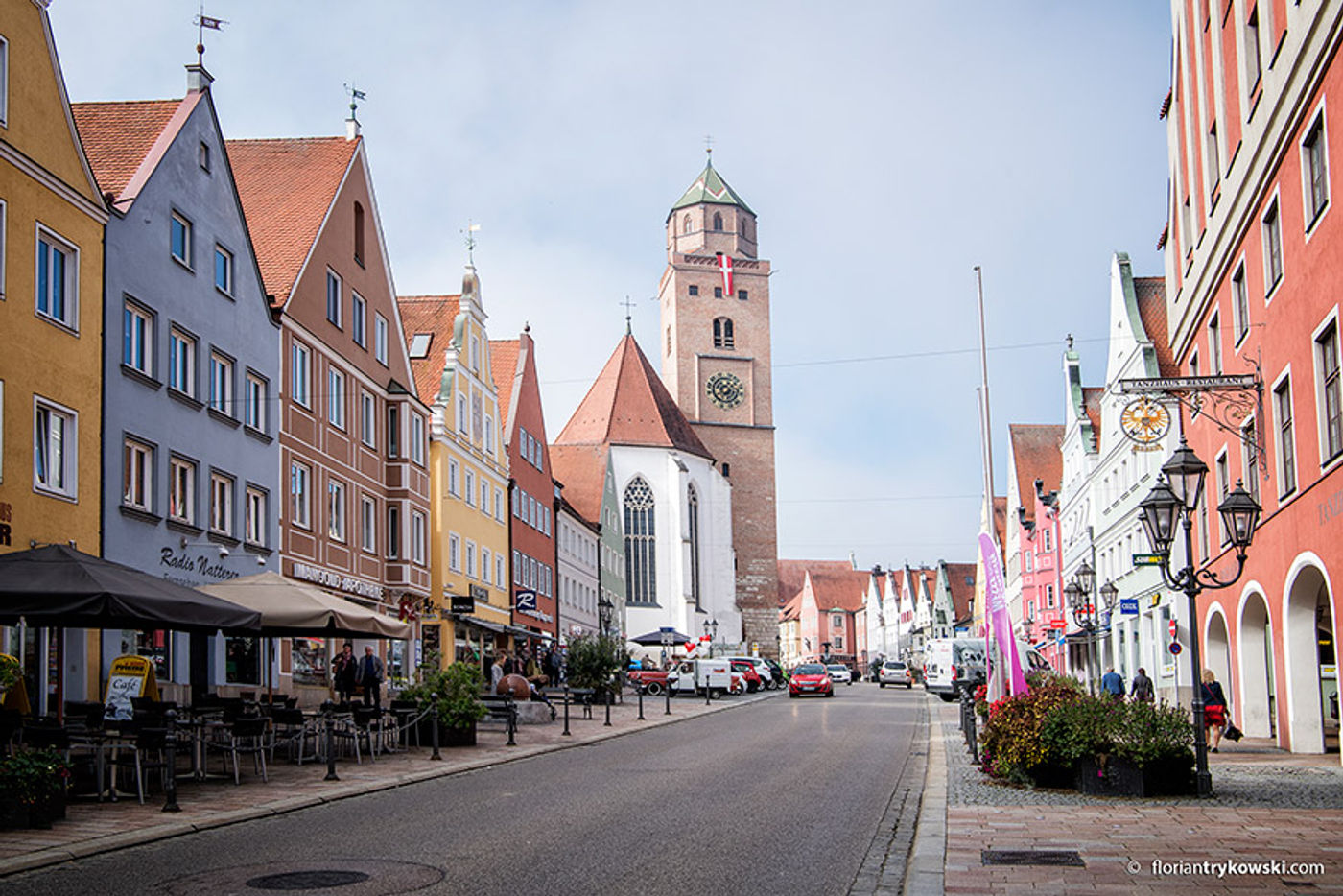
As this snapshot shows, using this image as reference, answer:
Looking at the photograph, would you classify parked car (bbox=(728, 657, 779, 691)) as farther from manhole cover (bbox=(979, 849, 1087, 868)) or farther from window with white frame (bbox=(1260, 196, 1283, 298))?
manhole cover (bbox=(979, 849, 1087, 868))

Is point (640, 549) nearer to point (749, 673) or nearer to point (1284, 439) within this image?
point (749, 673)

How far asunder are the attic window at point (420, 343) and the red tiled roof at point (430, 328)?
0.31 ft

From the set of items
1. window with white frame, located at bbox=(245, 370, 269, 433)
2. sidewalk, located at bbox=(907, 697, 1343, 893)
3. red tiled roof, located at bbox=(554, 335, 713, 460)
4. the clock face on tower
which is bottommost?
sidewalk, located at bbox=(907, 697, 1343, 893)

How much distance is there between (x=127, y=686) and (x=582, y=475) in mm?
56703

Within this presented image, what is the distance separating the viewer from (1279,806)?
43.4 ft

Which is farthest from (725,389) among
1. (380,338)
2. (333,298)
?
(333,298)

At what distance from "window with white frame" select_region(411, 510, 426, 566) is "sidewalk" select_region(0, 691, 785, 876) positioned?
41.3 ft

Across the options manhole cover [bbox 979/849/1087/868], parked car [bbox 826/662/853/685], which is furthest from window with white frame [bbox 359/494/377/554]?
parked car [bbox 826/662/853/685]

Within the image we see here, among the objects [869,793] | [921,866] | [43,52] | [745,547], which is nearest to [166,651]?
[43,52]

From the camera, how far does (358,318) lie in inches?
1410

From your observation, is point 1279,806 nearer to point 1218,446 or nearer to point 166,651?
point 1218,446

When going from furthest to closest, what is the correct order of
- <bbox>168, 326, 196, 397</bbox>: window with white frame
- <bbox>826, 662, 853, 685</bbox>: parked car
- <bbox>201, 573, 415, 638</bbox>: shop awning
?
1. <bbox>826, 662, 853, 685</bbox>: parked car
2. <bbox>168, 326, 196, 397</bbox>: window with white frame
3. <bbox>201, 573, 415, 638</bbox>: shop awning

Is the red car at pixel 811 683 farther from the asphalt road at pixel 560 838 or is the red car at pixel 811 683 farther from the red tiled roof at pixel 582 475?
the asphalt road at pixel 560 838

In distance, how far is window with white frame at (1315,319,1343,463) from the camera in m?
17.6
